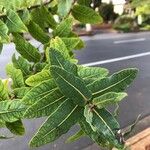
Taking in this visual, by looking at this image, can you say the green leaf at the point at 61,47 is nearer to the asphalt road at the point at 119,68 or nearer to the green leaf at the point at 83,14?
the green leaf at the point at 83,14

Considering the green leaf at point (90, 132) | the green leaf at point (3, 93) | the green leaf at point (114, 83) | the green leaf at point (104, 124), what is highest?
the green leaf at point (114, 83)

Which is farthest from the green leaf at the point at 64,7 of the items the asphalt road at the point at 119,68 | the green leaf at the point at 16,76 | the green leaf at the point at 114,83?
the asphalt road at the point at 119,68

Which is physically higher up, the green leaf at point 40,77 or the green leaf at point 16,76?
the green leaf at point 40,77

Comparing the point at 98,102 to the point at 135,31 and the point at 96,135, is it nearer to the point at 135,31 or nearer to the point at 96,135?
the point at 96,135

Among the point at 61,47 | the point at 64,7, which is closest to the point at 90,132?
the point at 61,47

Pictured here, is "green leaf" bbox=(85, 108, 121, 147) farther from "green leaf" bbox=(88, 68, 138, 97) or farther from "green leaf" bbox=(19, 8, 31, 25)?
"green leaf" bbox=(19, 8, 31, 25)

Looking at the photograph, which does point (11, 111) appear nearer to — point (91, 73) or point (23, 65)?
point (91, 73)

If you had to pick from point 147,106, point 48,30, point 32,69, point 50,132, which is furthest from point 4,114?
point 147,106
